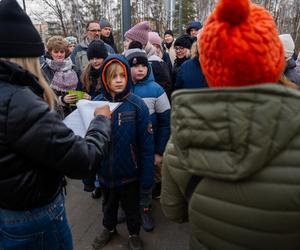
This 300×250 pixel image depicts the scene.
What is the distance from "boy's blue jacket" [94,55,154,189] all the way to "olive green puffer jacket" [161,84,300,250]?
143 cm

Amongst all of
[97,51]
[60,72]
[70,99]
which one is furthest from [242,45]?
[60,72]

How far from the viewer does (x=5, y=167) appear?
4.86 feet

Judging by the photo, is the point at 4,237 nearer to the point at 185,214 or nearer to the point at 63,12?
the point at 185,214

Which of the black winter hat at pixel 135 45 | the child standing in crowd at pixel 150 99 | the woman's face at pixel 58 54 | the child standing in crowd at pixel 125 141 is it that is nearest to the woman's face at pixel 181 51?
the black winter hat at pixel 135 45

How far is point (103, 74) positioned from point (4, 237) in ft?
5.04

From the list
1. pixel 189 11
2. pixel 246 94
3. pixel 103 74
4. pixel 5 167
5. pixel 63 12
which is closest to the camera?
pixel 246 94

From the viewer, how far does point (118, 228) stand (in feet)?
11.1

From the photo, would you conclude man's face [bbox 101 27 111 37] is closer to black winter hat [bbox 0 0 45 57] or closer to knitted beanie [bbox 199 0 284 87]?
black winter hat [bbox 0 0 45 57]

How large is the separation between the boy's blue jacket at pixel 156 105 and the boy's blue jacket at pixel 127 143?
23.1 inches

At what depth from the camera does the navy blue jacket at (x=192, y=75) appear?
376 cm

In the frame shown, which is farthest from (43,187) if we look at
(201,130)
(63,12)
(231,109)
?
(63,12)

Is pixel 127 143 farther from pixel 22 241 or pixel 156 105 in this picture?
pixel 22 241

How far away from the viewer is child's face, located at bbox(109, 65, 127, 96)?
9.02ft

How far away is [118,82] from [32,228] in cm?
144
